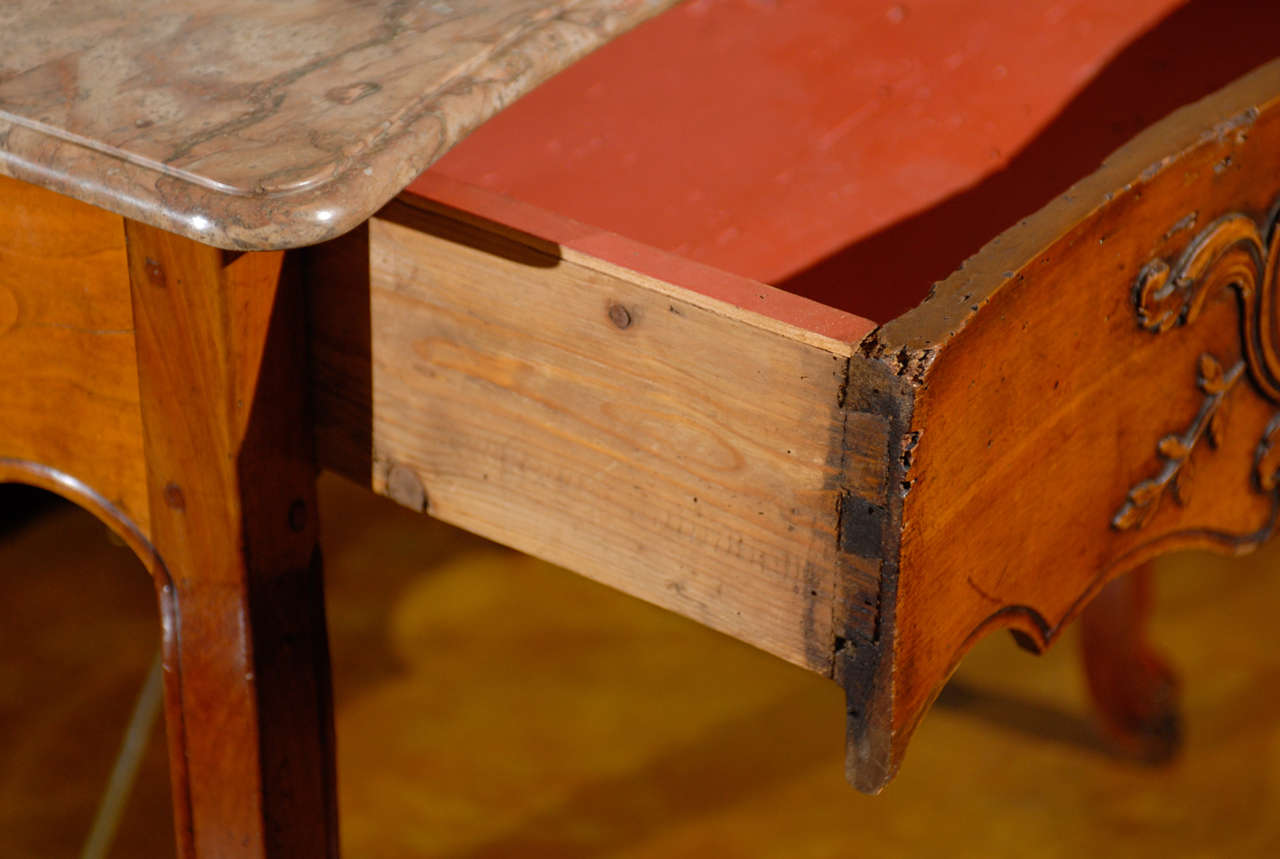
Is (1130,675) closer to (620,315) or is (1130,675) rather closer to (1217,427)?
(1217,427)

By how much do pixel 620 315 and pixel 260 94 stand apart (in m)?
0.14

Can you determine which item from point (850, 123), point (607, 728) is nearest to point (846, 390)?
point (850, 123)

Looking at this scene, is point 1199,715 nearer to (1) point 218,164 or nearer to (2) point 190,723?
(2) point 190,723

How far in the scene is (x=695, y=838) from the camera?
4.31 ft

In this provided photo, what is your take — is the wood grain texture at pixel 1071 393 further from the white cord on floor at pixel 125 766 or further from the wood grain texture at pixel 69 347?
the white cord on floor at pixel 125 766

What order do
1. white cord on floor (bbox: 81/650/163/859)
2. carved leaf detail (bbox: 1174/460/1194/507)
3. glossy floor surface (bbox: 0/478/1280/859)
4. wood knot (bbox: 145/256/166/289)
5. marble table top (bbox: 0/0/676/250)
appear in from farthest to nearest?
1. glossy floor surface (bbox: 0/478/1280/859)
2. white cord on floor (bbox: 81/650/163/859)
3. carved leaf detail (bbox: 1174/460/1194/507)
4. wood knot (bbox: 145/256/166/289)
5. marble table top (bbox: 0/0/676/250)

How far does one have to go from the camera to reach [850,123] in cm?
90

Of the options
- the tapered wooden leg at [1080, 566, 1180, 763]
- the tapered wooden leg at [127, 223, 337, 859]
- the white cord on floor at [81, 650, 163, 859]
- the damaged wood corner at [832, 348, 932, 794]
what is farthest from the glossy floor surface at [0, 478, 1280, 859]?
the damaged wood corner at [832, 348, 932, 794]

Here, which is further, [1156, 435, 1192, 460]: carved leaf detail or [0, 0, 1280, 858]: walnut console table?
[1156, 435, 1192, 460]: carved leaf detail

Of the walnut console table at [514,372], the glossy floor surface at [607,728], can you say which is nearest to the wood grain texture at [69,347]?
the walnut console table at [514,372]

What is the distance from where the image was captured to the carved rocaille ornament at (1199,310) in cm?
69

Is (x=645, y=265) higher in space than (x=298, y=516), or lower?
higher

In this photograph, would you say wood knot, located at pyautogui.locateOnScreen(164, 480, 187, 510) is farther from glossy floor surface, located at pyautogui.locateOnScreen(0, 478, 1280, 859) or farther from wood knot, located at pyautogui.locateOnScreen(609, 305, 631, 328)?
glossy floor surface, located at pyautogui.locateOnScreen(0, 478, 1280, 859)

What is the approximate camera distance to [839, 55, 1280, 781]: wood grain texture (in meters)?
0.58
